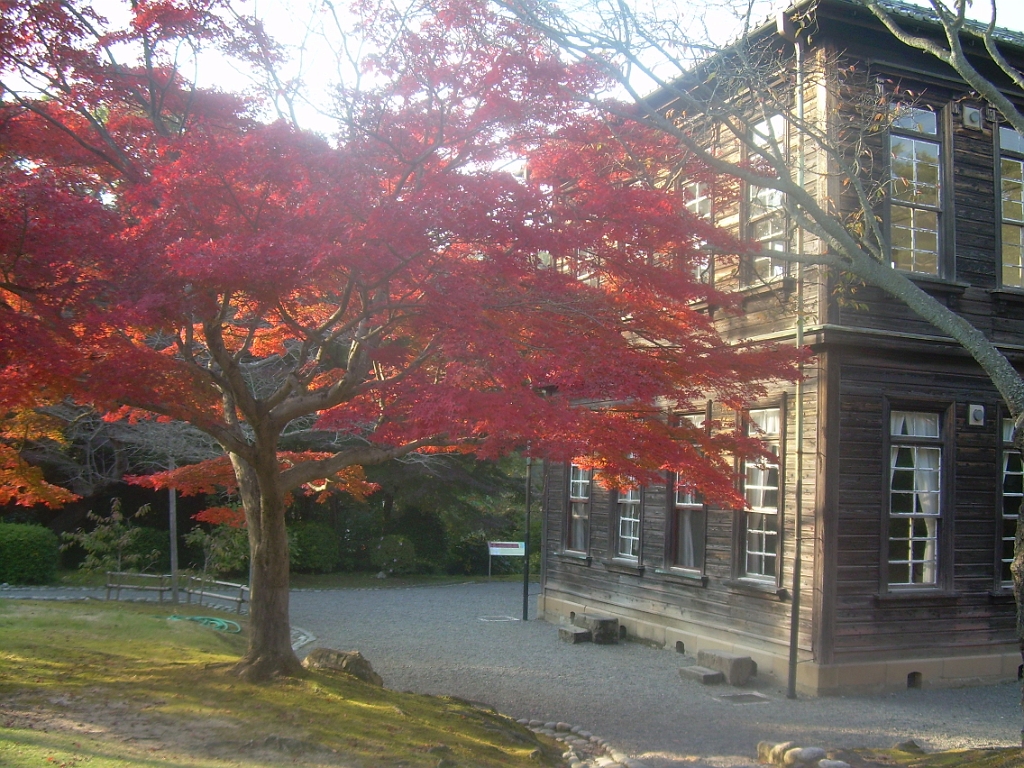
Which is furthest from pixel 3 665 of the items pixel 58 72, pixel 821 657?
pixel 821 657

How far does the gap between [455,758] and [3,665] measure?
5.02m

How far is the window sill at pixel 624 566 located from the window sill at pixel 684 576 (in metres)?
0.63

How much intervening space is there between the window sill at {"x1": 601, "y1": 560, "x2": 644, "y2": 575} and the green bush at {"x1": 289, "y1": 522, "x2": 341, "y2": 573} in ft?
43.0

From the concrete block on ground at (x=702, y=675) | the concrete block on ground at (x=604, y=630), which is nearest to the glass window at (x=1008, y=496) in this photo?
the concrete block on ground at (x=702, y=675)

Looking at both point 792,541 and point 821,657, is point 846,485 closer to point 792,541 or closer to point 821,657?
point 792,541

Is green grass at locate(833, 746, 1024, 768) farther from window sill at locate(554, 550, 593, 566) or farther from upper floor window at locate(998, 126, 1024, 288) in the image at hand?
window sill at locate(554, 550, 593, 566)

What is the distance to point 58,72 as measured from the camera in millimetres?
8547

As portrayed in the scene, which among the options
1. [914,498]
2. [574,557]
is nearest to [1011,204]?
[914,498]

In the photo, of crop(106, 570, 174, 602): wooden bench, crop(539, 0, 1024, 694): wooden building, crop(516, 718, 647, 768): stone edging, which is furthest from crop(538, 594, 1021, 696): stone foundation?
crop(106, 570, 174, 602): wooden bench

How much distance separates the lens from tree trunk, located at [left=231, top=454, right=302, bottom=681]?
917 centimetres

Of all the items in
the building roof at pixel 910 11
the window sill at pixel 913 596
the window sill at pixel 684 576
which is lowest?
the window sill at pixel 684 576

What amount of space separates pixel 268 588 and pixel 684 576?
6.78 m

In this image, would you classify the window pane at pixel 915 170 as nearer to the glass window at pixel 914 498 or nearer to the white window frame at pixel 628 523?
the glass window at pixel 914 498

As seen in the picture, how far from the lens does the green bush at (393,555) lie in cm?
2828
